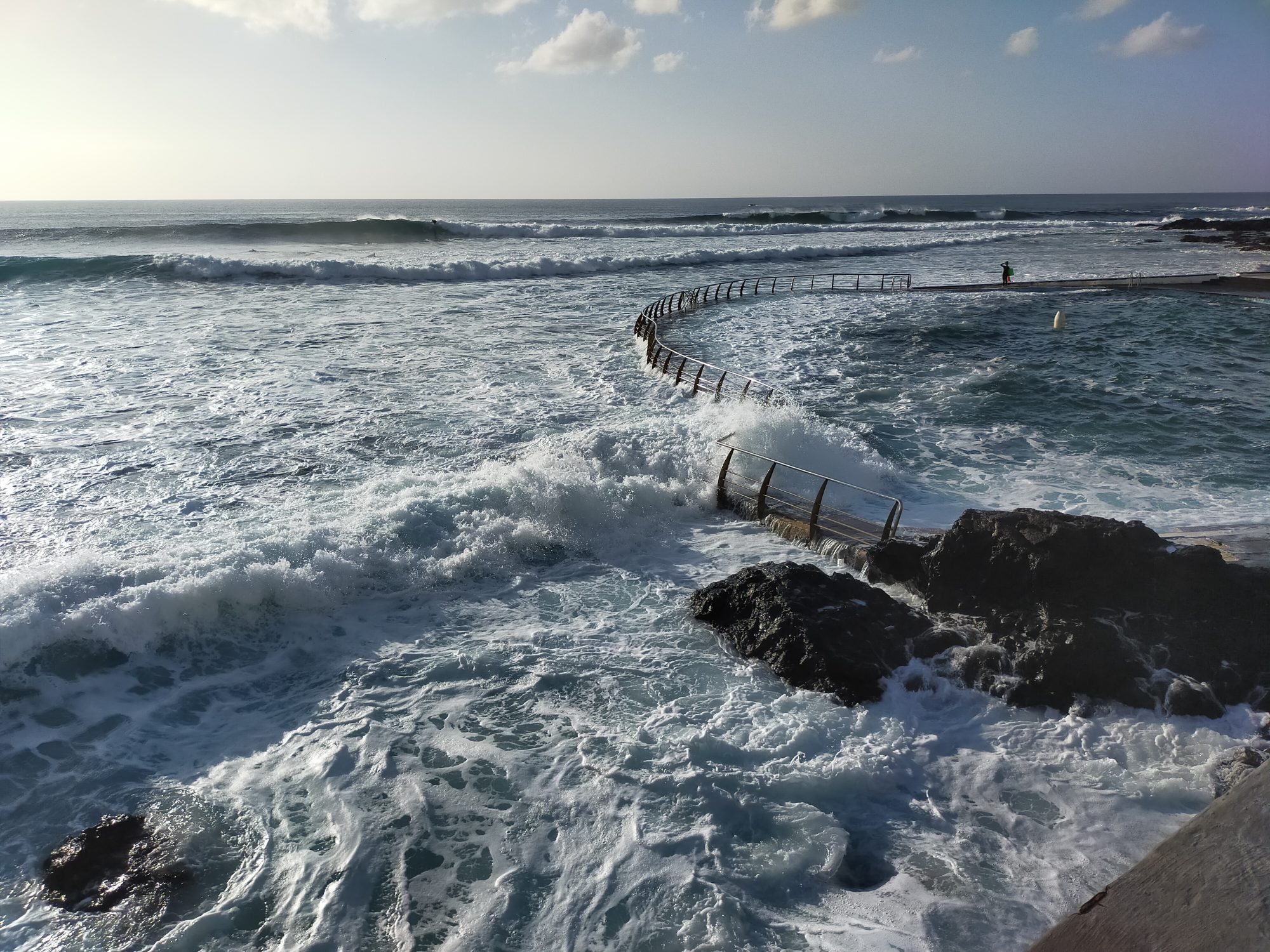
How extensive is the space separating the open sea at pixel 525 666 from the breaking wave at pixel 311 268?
23.6 m

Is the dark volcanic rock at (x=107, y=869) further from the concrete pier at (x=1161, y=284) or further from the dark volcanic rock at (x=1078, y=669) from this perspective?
the concrete pier at (x=1161, y=284)

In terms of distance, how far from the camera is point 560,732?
706cm

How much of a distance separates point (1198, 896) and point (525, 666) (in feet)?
19.3

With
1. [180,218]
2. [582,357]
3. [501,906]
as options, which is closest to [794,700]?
[501,906]

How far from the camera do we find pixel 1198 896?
3635 millimetres

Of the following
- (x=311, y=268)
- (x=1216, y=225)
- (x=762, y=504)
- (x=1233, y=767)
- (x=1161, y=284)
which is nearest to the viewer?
(x=1233, y=767)

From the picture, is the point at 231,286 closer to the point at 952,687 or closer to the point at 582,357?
the point at 582,357

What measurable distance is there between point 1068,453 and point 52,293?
4223cm

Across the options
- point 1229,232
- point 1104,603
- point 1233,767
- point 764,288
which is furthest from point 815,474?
point 1229,232

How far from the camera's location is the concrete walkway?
3.43 m

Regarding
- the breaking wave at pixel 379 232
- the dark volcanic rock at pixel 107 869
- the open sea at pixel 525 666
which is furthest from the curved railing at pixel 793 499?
the breaking wave at pixel 379 232

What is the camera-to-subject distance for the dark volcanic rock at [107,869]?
5.38 m

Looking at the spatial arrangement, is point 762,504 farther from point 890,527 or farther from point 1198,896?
point 1198,896

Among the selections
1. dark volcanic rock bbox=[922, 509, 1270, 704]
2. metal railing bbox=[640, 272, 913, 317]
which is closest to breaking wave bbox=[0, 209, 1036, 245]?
metal railing bbox=[640, 272, 913, 317]
